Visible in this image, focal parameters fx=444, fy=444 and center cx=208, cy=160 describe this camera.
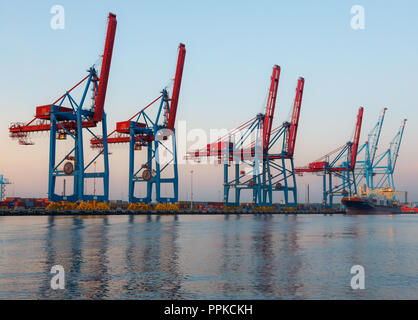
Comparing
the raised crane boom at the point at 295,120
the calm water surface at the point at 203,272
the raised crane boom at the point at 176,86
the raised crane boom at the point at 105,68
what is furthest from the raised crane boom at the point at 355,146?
the calm water surface at the point at 203,272

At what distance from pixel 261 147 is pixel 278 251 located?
92361mm

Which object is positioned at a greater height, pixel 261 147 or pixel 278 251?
pixel 261 147

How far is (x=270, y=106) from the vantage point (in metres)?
119

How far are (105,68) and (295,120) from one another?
66732 millimetres

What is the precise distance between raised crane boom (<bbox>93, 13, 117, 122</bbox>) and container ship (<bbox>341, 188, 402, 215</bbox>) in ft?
319

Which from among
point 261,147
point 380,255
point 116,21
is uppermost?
point 116,21

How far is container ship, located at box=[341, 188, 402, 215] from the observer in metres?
147

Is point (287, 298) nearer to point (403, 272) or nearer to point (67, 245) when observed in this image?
point (403, 272)

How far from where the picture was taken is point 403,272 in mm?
17953

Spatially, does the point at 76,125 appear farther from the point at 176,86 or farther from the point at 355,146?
the point at 355,146

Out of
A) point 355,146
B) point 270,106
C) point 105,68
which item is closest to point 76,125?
point 105,68

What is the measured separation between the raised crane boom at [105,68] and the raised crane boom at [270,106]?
5143cm

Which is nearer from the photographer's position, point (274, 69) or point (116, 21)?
point (116, 21)
